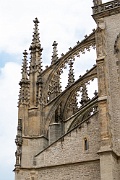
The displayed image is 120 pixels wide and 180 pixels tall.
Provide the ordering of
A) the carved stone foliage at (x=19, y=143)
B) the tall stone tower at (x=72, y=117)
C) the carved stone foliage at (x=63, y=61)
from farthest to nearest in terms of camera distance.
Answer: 1. the carved stone foliage at (x=63, y=61)
2. the carved stone foliage at (x=19, y=143)
3. the tall stone tower at (x=72, y=117)

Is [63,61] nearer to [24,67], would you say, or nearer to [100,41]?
[24,67]

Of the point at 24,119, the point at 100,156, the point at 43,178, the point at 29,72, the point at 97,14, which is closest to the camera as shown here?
the point at 100,156

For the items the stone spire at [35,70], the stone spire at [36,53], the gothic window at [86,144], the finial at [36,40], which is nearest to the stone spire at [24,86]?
the stone spire at [35,70]

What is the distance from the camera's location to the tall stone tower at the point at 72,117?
627 inches

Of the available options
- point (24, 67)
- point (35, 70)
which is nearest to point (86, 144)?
point (35, 70)

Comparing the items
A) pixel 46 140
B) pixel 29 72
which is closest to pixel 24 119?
pixel 46 140

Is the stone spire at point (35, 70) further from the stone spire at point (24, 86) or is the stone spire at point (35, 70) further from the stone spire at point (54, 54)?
the stone spire at point (54, 54)

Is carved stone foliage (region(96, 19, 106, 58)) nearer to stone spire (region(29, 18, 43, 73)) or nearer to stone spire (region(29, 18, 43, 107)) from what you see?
stone spire (region(29, 18, 43, 107))

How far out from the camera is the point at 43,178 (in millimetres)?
17078

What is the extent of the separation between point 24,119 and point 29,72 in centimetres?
305

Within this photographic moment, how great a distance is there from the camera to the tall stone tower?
Answer: 52.3 ft

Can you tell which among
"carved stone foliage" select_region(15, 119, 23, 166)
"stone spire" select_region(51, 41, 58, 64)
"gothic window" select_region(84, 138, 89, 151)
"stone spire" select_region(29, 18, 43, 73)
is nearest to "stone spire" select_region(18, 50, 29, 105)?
"stone spire" select_region(29, 18, 43, 73)

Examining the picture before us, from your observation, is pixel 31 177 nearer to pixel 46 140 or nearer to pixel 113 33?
pixel 46 140

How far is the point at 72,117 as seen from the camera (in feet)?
65.7
